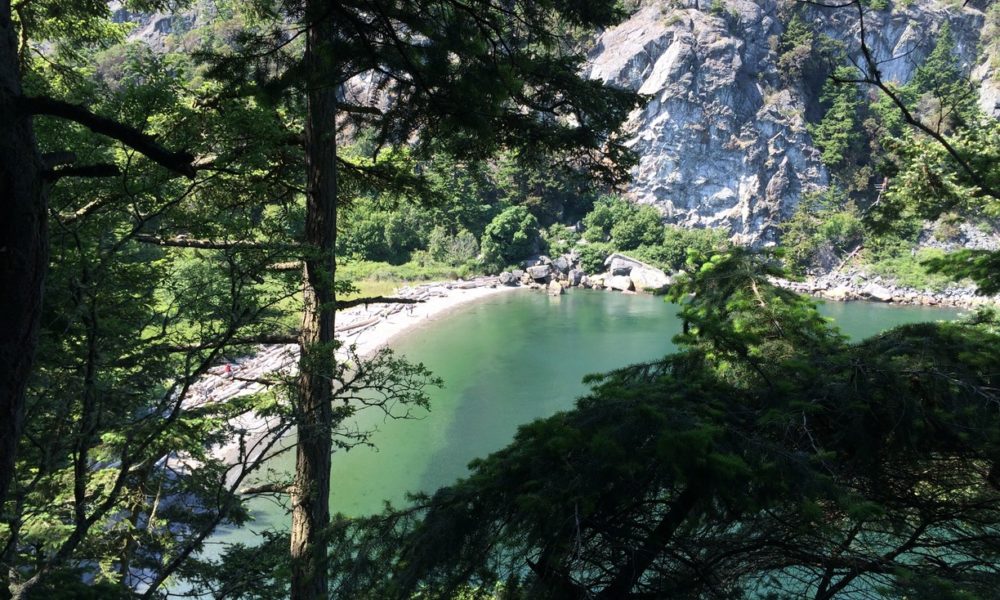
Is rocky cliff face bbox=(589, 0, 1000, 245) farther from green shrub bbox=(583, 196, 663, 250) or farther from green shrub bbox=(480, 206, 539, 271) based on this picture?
green shrub bbox=(480, 206, 539, 271)

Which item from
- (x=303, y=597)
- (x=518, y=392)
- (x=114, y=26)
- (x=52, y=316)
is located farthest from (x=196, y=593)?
(x=518, y=392)

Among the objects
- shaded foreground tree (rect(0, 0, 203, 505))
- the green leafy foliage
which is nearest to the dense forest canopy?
shaded foreground tree (rect(0, 0, 203, 505))

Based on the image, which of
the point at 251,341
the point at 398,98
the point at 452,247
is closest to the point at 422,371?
the point at 251,341

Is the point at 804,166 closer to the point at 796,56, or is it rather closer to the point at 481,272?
the point at 796,56

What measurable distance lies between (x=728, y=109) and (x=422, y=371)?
39.8m

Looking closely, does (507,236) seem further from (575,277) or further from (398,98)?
(398,98)

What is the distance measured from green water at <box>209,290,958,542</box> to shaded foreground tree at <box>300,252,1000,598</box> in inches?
160

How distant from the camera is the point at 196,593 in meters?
3.80

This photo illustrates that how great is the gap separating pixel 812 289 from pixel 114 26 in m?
30.6

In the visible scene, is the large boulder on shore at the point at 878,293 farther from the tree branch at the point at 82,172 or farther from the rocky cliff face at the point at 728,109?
the tree branch at the point at 82,172

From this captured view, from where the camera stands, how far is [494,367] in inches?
654

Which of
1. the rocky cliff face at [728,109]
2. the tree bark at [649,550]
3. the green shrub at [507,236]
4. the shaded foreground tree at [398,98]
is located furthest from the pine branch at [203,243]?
the rocky cliff face at [728,109]

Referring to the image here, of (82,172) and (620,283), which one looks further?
(620,283)

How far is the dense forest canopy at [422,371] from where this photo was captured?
5.22 ft
